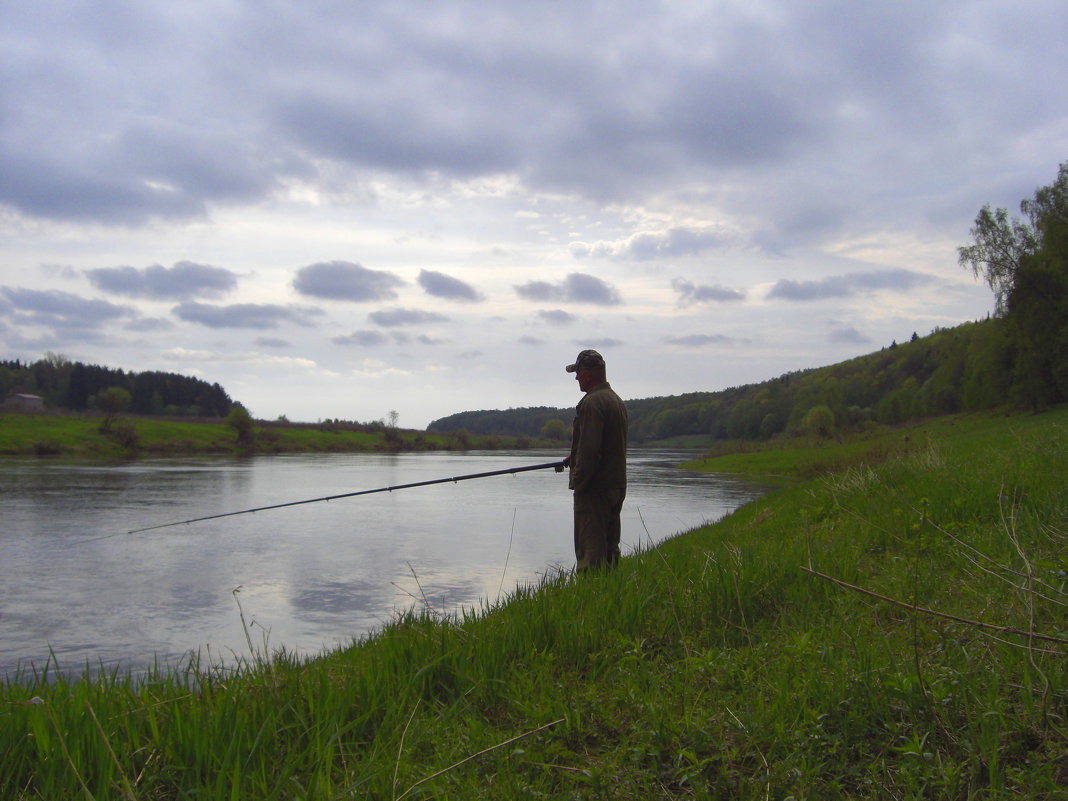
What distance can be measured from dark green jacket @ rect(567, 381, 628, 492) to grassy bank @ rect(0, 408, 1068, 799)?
2.09 meters

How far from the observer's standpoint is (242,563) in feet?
44.6

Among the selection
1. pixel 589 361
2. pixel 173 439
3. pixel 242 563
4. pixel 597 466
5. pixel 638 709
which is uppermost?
pixel 589 361

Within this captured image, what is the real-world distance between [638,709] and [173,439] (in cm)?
7726

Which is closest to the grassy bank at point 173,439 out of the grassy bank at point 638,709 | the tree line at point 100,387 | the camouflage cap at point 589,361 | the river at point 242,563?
the tree line at point 100,387

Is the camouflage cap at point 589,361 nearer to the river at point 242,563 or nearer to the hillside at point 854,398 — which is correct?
the river at point 242,563

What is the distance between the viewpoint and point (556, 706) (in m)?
3.28

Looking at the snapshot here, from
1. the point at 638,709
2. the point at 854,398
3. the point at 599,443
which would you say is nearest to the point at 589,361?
the point at 599,443

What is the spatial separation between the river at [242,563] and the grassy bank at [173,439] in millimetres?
34495

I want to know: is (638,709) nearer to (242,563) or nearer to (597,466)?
(597,466)

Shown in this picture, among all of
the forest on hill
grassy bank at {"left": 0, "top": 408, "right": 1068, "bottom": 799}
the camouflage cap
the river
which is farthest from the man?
the forest on hill

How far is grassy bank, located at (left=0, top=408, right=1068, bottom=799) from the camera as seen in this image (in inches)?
101

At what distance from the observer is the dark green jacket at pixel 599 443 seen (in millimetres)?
6855

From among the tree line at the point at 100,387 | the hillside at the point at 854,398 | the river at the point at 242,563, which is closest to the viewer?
the river at the point at 242,563

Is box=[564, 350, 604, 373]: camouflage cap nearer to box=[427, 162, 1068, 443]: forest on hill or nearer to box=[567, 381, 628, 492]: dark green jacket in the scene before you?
box=[567, 381, 628, 492]: dark green jacket
